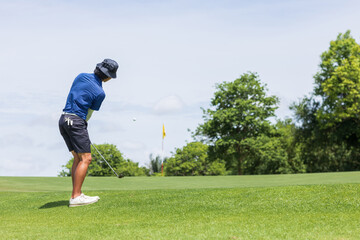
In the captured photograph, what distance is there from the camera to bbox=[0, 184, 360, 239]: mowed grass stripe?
5.42m

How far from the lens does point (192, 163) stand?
68875mm

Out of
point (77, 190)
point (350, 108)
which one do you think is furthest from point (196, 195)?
point (350, 108)

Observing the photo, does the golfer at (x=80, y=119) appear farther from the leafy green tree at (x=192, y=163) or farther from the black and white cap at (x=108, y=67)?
the leafy green tree at (x=192, y=163)

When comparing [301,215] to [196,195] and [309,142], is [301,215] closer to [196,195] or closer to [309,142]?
[196,195]

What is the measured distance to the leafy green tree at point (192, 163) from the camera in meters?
68.9

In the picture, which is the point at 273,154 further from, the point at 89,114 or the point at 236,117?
the point at 89,114

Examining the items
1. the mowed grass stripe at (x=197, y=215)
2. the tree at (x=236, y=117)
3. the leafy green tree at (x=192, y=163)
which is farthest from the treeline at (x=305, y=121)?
the mowed grass stripe at (x=197, y=215)

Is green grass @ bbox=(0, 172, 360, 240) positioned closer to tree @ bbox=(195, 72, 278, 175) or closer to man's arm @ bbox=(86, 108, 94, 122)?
man's arm @ bbox=(86, 108, 94, 122)

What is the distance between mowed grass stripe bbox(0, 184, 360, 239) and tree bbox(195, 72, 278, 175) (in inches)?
1392

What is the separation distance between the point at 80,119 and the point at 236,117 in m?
37.7

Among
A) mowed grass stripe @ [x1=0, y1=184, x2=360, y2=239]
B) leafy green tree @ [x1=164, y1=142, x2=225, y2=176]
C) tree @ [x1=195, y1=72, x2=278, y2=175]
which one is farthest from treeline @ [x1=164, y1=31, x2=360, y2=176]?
mowed grass stripe @ [x1=0, y1=184, x2=360, y2=239]

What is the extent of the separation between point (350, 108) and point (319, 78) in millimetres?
7067

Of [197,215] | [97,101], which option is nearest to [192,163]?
[97,101]

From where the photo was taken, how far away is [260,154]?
4453cm
